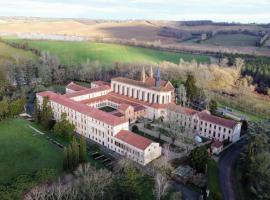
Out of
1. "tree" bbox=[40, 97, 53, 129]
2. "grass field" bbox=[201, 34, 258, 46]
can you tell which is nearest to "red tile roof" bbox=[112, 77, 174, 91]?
"tree" bbox=[40, 97, 53, 129]

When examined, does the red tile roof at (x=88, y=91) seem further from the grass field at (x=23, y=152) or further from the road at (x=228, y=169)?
the road at (x=228, y=169)

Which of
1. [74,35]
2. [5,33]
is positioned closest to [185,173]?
[74,35]

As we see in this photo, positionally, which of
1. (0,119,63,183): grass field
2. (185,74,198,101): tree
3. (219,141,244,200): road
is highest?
(185,74,198,101): tree

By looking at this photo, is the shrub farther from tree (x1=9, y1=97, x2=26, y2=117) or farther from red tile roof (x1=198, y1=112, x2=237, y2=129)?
tree (x1=9, y1=97, x2=26, y2=117)

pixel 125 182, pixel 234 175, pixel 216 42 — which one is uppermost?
pixel 216 42

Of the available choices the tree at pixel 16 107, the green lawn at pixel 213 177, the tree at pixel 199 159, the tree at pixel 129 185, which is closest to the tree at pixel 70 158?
the tree at pixel 129 185

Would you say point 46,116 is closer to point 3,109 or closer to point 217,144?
point 3,109

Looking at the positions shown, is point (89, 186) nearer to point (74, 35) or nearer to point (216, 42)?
point (216, 42)
